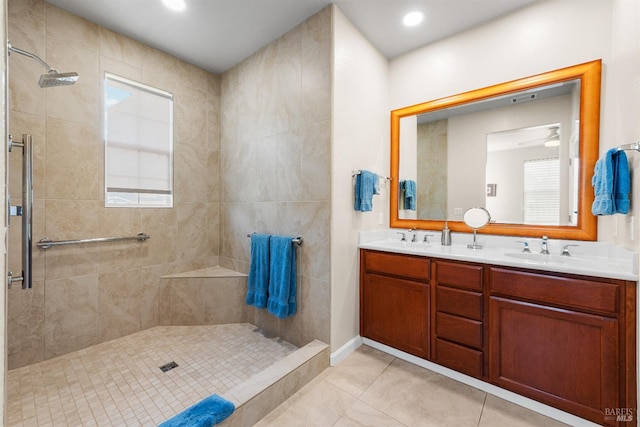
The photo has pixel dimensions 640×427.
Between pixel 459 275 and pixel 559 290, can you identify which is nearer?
pixel 559 290

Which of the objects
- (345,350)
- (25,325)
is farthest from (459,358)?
(25,325)

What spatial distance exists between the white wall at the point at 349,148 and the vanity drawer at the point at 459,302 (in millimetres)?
677

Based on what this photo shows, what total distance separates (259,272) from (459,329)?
1.59m

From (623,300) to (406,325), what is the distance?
3.81 ft

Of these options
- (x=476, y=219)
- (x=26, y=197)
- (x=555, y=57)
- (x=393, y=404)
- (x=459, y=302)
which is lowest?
(x=393, y=404)

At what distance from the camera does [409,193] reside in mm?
2537

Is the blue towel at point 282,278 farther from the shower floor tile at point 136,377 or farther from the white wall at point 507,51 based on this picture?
the white wall at point 507,51

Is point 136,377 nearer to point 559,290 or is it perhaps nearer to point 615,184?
point 559,290

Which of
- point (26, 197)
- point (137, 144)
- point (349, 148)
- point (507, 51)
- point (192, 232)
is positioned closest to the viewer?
point (26, 197)

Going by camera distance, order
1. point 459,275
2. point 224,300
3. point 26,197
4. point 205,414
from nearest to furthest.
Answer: point 205,414
point 26,197
point 459,275
point 224,300

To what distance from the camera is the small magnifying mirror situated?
6.77 ft

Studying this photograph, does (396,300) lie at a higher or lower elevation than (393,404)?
higher

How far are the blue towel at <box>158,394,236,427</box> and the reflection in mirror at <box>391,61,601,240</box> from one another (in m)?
1.97

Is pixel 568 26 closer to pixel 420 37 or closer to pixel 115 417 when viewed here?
pixel 420 37
